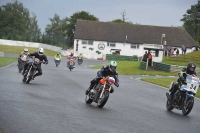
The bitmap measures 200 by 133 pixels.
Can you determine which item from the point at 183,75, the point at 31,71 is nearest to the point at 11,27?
the point at 31,71

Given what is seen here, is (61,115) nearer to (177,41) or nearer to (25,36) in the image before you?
(177,41)

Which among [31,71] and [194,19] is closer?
[31,71]

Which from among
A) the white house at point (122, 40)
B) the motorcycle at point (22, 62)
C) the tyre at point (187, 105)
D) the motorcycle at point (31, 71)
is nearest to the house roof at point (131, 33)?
the white house at point (122, 40)

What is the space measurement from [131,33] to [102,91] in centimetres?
9205

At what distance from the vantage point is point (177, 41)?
345ft

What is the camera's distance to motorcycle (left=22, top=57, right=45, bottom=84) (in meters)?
23.8

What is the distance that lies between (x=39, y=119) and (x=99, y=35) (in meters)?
95.0

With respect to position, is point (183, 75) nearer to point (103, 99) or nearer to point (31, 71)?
point (103, 99)

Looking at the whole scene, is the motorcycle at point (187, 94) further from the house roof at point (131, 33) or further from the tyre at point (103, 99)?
the house roof at point (131, 33)

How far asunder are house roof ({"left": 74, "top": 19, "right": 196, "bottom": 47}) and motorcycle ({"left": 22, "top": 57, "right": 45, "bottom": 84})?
80.1 meters

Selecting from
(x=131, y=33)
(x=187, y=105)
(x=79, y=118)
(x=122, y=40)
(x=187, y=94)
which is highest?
(x=131, y=33)

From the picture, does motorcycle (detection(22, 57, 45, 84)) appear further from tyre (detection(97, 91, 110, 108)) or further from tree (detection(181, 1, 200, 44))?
tree (detection(181, 1, 200, 44))

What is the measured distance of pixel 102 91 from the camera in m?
15.5

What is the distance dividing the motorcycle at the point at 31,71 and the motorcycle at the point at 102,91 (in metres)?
8.16
